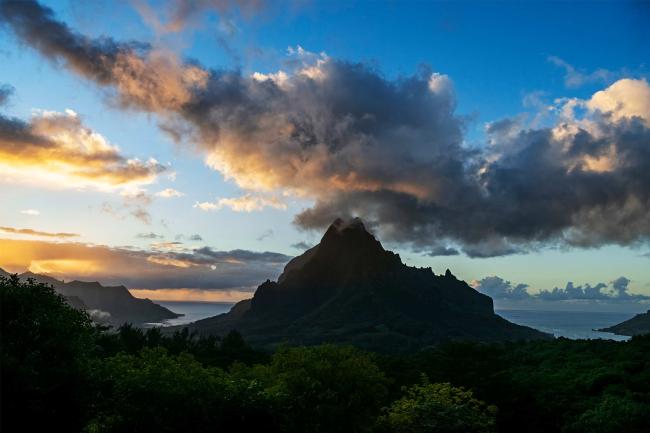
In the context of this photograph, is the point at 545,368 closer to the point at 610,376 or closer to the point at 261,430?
the point at 610,376

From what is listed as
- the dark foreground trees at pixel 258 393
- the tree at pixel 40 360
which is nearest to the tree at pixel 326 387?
the dark foreground trees at pixel 258 393

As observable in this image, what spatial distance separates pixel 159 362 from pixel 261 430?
1142 cm

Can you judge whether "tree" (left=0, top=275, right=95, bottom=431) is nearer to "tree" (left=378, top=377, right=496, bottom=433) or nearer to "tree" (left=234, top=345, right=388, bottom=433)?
"tree" (left=234, top=345, right=388, bottom=433)

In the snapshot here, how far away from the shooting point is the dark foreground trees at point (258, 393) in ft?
117

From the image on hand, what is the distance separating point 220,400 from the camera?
43906 mm

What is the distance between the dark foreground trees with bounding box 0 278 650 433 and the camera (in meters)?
35.5

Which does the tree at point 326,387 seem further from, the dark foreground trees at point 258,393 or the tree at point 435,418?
the tree at point 435,418

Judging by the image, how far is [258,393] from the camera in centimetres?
4631

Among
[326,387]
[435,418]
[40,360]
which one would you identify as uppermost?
[40,360]

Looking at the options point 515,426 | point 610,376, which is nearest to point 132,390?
point 515,426

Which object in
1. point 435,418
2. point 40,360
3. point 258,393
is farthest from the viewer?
point 435,418

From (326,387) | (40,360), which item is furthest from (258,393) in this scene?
(40,360)

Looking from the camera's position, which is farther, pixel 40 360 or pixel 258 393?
pixel 258 393

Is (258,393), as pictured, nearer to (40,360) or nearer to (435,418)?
(435,418)
